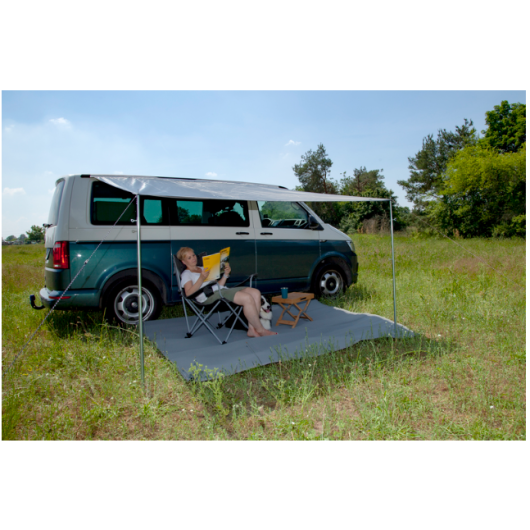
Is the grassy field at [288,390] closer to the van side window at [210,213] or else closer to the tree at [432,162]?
the van side window at [210,213]

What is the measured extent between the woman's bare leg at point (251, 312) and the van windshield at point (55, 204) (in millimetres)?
2215

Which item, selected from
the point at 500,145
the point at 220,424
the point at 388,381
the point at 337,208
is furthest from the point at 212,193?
the point at 500,145

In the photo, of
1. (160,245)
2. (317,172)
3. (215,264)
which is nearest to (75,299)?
(160,245)

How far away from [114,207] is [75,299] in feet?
3.68

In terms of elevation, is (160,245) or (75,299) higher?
(160,245)

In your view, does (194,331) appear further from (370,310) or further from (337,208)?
(337,208)

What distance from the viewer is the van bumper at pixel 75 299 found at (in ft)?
13.1

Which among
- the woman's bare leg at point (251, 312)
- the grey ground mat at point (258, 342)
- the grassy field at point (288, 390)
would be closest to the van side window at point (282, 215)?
the grey ground mat at point (258, 342)

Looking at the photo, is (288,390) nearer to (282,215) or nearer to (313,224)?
(282,215)

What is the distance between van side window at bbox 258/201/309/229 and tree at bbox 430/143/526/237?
1652 centimetres

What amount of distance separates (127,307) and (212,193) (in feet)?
6.39

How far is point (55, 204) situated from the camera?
4316mm

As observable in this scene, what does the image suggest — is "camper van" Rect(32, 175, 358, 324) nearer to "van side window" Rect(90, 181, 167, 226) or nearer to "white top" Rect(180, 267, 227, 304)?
"van side window" Rect(90, 181, 167, 226)

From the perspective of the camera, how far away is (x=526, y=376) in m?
3.02
